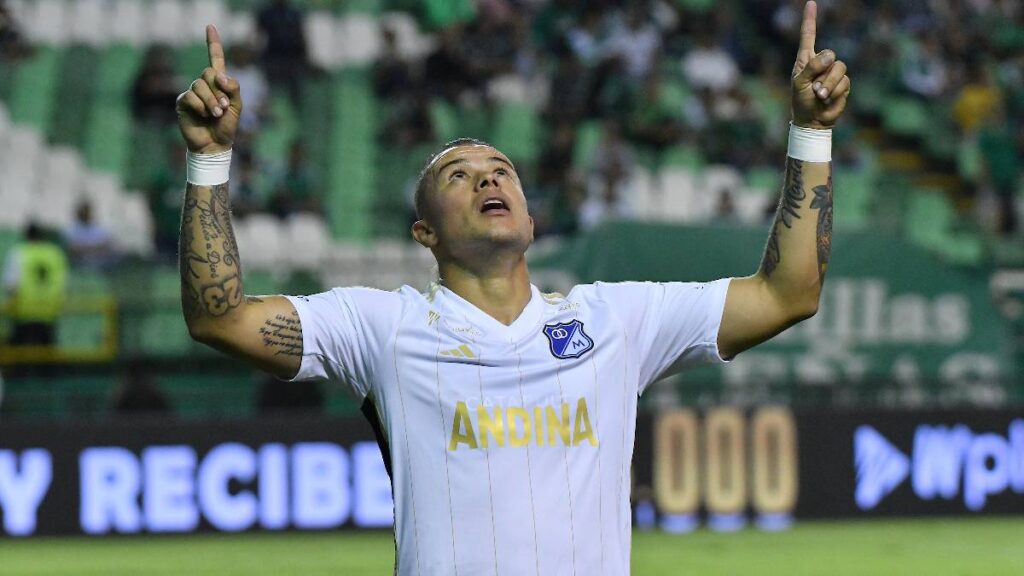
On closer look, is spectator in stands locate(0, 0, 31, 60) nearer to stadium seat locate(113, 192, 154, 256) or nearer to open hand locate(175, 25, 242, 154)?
stadium seat locate(113, 192, 154, 256)

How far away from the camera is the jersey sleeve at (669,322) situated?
4.71 meters

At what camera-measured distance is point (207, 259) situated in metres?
4.39

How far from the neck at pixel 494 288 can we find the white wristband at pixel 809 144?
2.58ft

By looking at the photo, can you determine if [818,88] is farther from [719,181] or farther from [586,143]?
[586,143]

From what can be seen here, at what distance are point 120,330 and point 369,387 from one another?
9824mm

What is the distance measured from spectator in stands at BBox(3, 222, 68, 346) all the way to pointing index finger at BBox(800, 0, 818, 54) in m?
10.2

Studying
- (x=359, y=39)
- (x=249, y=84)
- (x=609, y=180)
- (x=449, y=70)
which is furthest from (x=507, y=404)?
(x=359, y=39)

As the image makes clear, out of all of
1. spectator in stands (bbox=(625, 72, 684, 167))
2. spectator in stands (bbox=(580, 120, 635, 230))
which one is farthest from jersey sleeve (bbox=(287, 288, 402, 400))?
spectator in stands (bbox=(625, 72, 684, 167))

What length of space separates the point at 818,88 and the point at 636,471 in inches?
385

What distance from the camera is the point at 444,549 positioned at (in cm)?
438

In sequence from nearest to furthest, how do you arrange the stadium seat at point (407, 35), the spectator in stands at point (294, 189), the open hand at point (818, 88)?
1. the open hand at point (818, 88)
2. the spectator in stands at point (294, 189)
3. the stadium seat at point (407, 35)

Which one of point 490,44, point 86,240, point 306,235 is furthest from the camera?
point 490,44

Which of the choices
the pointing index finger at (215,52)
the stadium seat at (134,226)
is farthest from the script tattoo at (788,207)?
the stadium seat at (134,226)

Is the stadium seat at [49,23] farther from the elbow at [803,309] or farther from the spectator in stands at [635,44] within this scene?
the elbow at [803,309]
